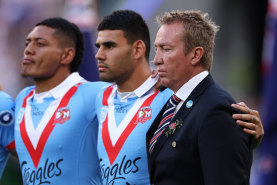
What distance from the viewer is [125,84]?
15.6 feet

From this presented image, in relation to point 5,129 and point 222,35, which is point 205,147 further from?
point 222,35

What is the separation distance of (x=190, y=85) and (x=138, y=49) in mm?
1194

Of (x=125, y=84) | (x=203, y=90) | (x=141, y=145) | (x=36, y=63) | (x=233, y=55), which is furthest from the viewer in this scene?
(x=233, y=55)

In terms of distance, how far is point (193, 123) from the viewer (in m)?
3.53

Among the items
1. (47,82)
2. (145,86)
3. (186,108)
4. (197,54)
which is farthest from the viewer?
(47,82)

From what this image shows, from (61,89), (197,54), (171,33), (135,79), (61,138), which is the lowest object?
(61,138)

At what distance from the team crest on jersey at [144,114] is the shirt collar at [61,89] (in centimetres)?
95

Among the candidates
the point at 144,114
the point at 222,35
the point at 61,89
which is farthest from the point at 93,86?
the point at 222,35

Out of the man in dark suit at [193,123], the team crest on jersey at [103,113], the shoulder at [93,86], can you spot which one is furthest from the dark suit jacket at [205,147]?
the shoulder at [93,86]

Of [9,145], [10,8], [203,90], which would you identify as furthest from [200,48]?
[10,8]

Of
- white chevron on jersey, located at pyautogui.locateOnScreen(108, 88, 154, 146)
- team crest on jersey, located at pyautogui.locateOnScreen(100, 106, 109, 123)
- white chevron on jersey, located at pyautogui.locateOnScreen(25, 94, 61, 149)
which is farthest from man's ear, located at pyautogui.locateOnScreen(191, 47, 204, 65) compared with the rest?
white chevron on jersey, located at pyautogui.locateOnScreen(25, 94, 61, 149)

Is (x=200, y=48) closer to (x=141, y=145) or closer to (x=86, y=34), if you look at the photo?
(x=141, y=145)

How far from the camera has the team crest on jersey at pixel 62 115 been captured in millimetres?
5031

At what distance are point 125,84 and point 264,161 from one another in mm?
2618
